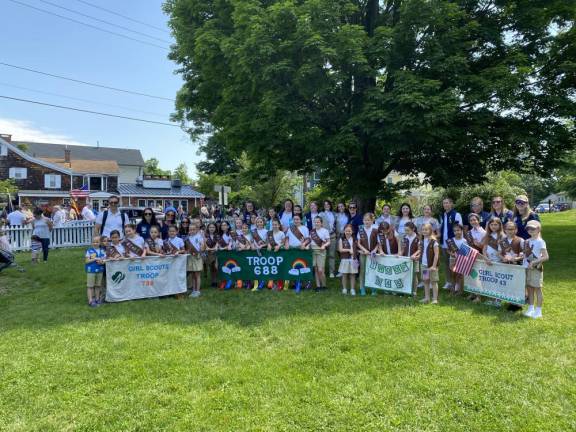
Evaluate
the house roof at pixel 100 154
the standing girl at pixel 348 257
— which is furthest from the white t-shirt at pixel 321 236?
the house roof at pixel 100 154

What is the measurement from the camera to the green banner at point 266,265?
892 centimetres

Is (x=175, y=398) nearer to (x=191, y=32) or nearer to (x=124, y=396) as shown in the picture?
(x=124, y=396)

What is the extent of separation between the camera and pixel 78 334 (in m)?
6.12

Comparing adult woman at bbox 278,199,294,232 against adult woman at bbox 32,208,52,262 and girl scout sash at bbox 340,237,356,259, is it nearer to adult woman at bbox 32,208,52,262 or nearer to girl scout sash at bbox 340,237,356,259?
girl scout sash at bbox 340,237,356,259

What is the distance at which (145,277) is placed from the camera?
8422 mm

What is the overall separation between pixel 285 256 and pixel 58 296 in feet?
16.6

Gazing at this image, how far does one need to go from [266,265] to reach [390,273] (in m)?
2.71

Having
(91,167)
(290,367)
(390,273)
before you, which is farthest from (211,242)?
(91,167)

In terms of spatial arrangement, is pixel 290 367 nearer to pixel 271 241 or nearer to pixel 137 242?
pixel 271 241

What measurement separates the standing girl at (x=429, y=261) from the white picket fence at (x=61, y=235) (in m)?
15.2

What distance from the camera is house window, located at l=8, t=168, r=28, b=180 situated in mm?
39594

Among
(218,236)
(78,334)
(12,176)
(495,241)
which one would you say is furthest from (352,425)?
(12,176)

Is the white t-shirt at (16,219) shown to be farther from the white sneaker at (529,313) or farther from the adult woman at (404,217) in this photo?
the white sneaker at (529,313)

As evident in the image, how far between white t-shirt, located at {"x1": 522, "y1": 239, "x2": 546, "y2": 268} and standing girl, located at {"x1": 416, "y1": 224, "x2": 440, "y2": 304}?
1413 millimetres
